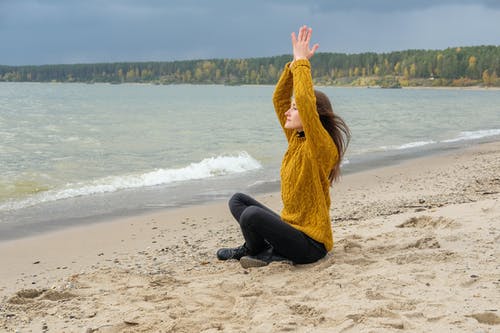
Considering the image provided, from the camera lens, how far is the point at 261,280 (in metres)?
4.71

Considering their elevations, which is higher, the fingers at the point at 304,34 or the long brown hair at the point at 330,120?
the fingers at the point at 304,34

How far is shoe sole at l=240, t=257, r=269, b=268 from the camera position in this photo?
201 inches

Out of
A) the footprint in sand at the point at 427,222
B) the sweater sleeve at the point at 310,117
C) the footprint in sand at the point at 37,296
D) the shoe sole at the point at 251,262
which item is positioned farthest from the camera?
the footprint in sand at the point at 427,222

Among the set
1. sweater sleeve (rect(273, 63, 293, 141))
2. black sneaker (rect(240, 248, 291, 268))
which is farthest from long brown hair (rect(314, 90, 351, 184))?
black sneaker (rect(240, 248, 291, 268))

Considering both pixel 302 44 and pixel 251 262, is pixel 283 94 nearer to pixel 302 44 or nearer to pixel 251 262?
pixel 302 44

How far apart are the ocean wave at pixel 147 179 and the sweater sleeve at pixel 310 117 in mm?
7075

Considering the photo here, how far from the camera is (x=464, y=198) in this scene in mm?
8328

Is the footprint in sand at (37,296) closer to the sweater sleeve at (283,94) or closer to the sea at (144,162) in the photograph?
the sweater sleeve at (283,94)

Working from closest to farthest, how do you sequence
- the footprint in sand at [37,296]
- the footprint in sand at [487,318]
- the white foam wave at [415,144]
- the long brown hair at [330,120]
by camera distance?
the footprint in sand at [487,318] < the footprint in sand at [37,296] < the long brown hair at [330,120] < the white foam wave at [415,144]

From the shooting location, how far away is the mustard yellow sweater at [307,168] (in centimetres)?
462

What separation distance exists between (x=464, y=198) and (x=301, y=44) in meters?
4.71

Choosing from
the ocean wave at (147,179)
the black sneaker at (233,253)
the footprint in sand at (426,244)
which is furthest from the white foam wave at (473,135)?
the black sneaker at (233,253)

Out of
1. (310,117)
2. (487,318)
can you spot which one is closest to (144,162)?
(310,117)

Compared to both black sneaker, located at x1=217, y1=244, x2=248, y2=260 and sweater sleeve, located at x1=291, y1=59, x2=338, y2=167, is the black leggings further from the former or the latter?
sweater sleeve, located at x1=291, y1=59, x2=338, y2=167
